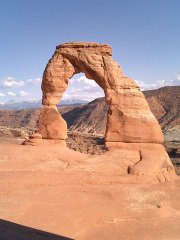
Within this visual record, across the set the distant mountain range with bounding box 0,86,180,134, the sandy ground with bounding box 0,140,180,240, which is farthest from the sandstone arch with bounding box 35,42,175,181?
the distant mountain range with bounding box 0,86,180,134

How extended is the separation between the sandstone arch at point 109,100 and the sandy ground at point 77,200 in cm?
Result: 153

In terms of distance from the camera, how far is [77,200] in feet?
35.1

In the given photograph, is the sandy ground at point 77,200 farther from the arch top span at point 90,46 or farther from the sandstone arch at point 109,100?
the arch top span at point 90,46

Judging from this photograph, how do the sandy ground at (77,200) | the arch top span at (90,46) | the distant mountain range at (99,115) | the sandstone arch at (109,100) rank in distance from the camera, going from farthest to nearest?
1. the distant mountain range at (99,115)
2. the arch top span at (90,46)
3. the sandstone arch at (109,100)
4. the sandy ground at (77,200)

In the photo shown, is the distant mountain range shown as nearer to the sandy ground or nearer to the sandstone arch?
the sandstone arch

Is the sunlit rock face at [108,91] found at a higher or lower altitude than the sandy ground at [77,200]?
higher

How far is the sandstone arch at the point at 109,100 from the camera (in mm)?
15219

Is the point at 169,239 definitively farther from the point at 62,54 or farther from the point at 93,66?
the point at 62,54

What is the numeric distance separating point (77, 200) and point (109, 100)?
6003 mm

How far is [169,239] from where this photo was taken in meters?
9.23

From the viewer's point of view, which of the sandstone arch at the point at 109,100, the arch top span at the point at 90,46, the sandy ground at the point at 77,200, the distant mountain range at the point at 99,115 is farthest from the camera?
the distant mountain range at the point at 99,115

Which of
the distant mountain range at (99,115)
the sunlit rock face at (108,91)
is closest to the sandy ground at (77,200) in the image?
the sunlit rock face at (108,91)

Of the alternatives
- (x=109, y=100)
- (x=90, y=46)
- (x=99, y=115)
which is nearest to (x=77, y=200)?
(x=109, y=100)

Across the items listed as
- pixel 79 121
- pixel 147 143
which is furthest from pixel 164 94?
pixel 147 143
